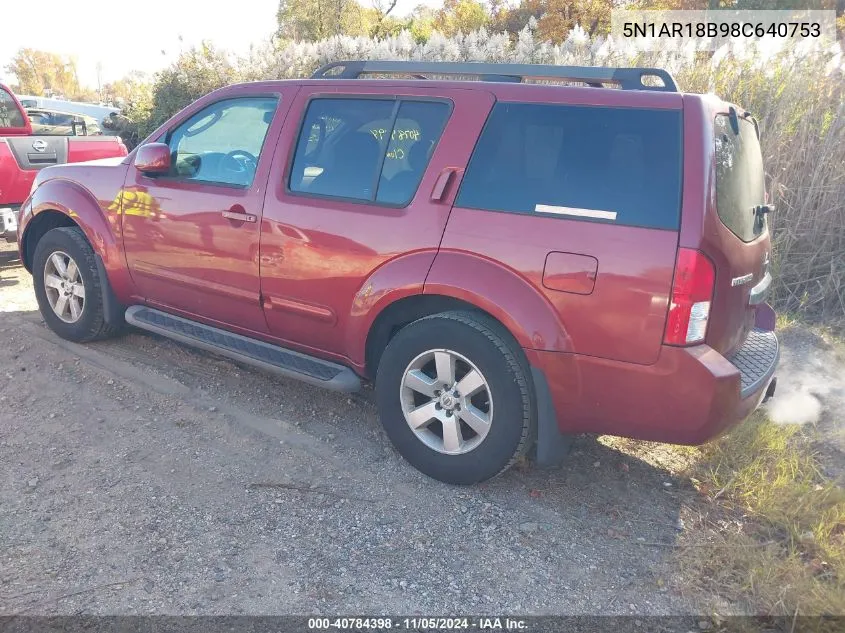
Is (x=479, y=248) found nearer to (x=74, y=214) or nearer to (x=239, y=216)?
(x=239, y=216)

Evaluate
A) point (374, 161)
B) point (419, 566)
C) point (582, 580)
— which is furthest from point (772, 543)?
point (374, 161)

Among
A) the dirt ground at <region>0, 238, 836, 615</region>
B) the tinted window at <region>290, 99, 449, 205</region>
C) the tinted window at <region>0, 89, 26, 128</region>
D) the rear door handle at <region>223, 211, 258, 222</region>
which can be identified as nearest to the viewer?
the dirt ground at <region>0, 238, 836, 615</region>

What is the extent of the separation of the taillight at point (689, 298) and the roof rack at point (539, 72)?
86cm

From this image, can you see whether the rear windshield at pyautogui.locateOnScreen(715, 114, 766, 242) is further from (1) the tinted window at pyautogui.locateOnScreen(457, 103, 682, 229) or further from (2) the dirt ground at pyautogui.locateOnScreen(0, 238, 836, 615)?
(2) the dirt ground at pyautogui.locateOnScreen(0, 238, 836, 615)

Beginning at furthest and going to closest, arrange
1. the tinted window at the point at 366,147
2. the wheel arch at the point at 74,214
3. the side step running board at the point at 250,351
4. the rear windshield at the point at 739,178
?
the wheel arch at the point at 74,214 → the side step running board at the point at 250,351 → the tinted window at the point at 366,147 → the rear windshield at the point at 739,178

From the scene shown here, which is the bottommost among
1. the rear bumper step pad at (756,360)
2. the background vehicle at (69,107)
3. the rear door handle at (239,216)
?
the rear bumper step pad at (756,360)

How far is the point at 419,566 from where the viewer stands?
8.80 ft

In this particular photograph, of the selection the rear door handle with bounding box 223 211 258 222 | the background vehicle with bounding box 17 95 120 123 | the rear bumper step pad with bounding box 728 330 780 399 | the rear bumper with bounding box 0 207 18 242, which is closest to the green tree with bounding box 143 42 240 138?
the background vehicle with bounding box 17 95 120 123

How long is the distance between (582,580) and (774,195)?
15.3ft

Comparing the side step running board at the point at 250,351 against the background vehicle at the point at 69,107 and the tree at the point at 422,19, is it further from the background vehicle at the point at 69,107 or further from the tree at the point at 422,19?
the tree at the point at 422,19

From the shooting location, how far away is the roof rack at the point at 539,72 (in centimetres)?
307

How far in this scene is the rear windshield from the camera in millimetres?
2734

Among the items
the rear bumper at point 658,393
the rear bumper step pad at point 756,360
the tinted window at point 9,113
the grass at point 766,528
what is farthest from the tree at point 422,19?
the rear bumper at point 658,393

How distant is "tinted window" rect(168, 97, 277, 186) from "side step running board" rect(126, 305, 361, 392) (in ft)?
2.96
